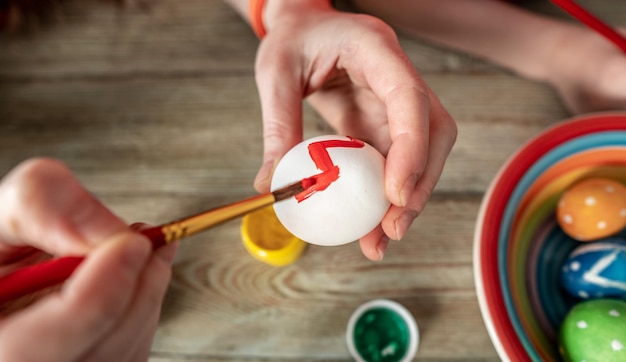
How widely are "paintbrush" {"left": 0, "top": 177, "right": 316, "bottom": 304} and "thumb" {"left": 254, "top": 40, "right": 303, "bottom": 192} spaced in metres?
0.15

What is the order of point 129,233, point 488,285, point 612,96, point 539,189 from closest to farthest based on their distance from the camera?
point 129,233 → point 488,285 → point 539,189 → point 612,96

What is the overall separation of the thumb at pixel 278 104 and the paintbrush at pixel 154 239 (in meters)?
0.15

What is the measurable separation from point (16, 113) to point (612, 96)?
1.19m

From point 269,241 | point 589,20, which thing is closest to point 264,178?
point 269,241

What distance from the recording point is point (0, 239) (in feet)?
1.36

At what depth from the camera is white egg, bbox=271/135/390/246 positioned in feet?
1.85

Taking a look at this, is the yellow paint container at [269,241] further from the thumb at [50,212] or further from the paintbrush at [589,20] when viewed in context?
the paintbrush at [589,20]

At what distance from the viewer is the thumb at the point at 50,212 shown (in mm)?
363

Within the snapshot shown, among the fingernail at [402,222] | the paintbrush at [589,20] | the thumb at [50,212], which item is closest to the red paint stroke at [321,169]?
the fingernail at [402,222]

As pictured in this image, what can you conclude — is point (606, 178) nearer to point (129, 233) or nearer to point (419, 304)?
point (419, 304)

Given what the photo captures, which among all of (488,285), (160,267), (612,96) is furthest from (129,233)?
(612,96)

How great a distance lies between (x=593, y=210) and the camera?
718mm

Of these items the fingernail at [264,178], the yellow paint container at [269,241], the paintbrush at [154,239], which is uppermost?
the paintbrush at [154,239]

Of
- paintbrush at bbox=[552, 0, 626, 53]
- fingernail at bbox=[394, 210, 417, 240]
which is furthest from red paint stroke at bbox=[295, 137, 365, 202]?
paintbrush at bbox=[552, 0, 626, 53]
